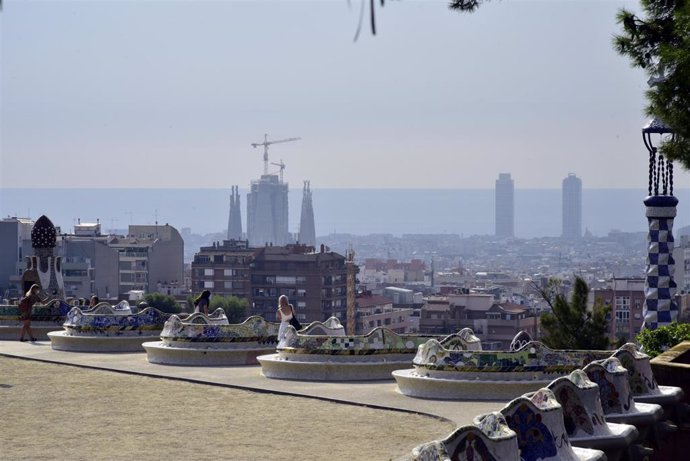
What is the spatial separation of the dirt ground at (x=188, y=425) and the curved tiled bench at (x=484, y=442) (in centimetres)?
281

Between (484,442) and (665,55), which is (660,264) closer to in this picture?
(665,55)

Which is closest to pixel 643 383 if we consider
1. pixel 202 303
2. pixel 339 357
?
pixel 339 357

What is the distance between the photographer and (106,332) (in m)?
21.4

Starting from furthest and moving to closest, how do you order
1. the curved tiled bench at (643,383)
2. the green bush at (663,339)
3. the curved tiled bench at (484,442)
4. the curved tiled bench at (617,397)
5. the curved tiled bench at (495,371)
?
the green bush at (663,339)
the curved tiled bench at (495,371)
the curved tiled bench at (643,383)
the curved tiled bench at (617,397)
the curved tiled bench at (484,442)

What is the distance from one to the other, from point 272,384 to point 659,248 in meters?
5.49

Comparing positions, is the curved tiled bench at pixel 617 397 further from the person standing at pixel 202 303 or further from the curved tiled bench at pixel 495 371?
the person standing at pixel 202 303

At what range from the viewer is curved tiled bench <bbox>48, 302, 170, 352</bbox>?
21375mm

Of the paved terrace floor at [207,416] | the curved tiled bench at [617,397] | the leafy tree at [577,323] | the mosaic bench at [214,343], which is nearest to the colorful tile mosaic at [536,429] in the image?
the paved terrace floor at [207,416]

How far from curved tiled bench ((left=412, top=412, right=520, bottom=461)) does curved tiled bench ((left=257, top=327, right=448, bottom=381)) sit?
772 cm

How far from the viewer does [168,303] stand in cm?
10100

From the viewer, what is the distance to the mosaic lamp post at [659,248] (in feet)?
61.6

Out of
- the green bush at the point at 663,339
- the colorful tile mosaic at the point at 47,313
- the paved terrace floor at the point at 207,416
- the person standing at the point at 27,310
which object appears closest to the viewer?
the paved terrace floor at the point at 207,416

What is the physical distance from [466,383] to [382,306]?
153 meters

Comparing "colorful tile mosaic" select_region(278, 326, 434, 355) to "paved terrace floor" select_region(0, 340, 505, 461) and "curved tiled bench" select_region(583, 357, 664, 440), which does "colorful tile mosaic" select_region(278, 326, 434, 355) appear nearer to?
"paved terrace floor" select_region(0, 340, 505, 461)
